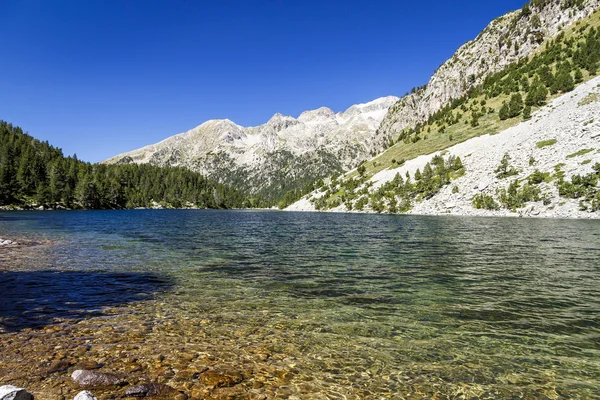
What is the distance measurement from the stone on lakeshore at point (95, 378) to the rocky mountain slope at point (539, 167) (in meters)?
78.6

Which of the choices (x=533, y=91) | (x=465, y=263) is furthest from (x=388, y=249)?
(x=533, y=91)

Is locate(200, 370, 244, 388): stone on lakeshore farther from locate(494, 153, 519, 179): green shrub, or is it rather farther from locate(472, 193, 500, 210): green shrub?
locate(494, 153, 519, 179): green shrub

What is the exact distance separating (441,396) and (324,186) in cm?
17173

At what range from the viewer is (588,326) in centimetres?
1184

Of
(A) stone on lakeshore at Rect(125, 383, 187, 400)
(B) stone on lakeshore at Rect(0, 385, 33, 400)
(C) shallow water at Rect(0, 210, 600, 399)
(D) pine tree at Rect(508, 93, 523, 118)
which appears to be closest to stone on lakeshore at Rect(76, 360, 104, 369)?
(C) shallow water at Rect(0, 210, 600, 399)

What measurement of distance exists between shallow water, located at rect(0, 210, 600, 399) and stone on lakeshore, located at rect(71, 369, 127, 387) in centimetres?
47

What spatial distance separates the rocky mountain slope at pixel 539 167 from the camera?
221 ft

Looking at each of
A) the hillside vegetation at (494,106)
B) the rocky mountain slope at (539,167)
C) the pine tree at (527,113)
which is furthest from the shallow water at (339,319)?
the pine tree at (527,113)

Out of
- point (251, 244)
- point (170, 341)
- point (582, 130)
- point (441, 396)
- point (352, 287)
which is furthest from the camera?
point (582, 130)

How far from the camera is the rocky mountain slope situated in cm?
6744

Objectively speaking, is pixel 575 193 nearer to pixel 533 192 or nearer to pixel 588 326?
pixel 533 192

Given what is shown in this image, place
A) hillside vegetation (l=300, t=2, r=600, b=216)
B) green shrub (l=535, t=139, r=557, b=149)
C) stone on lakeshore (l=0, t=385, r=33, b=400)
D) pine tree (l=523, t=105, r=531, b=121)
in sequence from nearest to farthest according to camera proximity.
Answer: stone on lakeshore (l=0, t=385, r=33, b=400)
green shrub (l=535, t=139, r=557, b=149)
pine tree (l=523, t=105, r=531, b=121)
hillside vegetation (l=300, t=2, r=600, b=216)

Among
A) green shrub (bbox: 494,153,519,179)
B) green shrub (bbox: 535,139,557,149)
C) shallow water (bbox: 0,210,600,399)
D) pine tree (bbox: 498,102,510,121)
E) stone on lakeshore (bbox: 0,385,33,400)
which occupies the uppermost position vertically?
pine tree (bbox: 498,102,510,121)

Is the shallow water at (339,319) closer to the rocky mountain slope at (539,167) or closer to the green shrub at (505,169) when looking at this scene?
the rocky mountain slope at (539,167)
